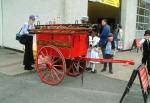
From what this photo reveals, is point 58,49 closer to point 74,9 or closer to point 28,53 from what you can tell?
point 28,53

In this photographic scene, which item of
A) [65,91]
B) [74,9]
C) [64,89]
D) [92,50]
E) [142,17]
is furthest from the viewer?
[142,17]

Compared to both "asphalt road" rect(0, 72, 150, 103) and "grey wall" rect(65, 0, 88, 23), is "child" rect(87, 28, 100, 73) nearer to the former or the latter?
"asphalt road" rect(0, 72, 150, 103)

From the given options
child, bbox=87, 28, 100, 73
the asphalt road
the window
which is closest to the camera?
the asphalt road

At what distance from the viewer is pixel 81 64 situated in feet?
32.0

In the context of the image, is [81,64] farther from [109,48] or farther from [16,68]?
[16,68]

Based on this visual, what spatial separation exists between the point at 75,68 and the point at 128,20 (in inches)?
368

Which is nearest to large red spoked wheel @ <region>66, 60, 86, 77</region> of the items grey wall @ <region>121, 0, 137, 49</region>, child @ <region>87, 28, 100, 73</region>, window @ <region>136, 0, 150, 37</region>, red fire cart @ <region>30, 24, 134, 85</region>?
red fire cart @ <region>30, 24, 134, 85</region>

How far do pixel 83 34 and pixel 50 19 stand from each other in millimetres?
4018

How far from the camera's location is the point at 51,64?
8.85 metres

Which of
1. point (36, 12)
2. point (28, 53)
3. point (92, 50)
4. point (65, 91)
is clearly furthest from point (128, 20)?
point (65, 91)

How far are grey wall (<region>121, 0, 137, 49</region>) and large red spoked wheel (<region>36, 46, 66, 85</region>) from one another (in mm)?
9645

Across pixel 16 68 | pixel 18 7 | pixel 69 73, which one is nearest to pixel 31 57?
pixel 16 68

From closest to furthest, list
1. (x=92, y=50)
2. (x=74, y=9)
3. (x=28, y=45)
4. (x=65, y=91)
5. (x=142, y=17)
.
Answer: (x=65, y=91)
(x=28, y=45)
(x=92, y=50)
(x=74, y=9)
(x=142, y=17)

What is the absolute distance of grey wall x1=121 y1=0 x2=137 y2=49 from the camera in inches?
704
